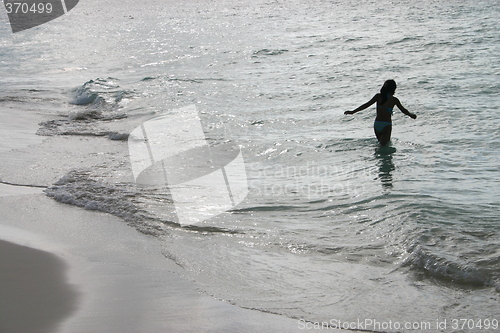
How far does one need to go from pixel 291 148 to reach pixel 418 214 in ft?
12.5

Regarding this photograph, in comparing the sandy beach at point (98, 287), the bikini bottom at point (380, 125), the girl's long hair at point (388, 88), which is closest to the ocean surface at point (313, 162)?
the sandy beach at point (98, 287)

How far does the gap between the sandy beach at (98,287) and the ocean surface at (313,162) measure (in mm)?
242

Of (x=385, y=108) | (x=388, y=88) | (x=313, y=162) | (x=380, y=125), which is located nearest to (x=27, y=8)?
(x=313, y=162)

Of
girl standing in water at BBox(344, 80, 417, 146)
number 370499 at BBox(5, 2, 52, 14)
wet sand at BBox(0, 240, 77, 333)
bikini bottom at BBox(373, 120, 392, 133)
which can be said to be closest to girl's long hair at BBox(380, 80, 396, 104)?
girl standing in water at BBox(344, 80, 417, 146)

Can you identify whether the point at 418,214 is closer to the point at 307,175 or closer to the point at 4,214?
the point at 307,175

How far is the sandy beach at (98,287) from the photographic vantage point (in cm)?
408

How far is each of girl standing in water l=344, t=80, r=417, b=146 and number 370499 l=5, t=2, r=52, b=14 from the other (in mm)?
56424

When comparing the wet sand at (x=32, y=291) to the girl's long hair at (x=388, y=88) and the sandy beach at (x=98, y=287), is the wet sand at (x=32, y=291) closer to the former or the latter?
the sandy beach at (x=98, y=287)

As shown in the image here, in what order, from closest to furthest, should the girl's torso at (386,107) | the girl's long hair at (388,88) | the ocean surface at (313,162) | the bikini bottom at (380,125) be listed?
the ocean surface at (313,162)
the girl's long hair at (388,88)
the girl's torso at (386,107)
the bikini bottom at (380,125)

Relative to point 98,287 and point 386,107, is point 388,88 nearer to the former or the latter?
point 386,107

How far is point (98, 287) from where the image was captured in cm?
463

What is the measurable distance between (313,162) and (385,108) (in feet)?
4.99

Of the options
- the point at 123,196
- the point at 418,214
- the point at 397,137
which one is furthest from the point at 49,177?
the point at 397,137

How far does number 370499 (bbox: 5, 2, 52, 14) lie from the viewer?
59.4m
